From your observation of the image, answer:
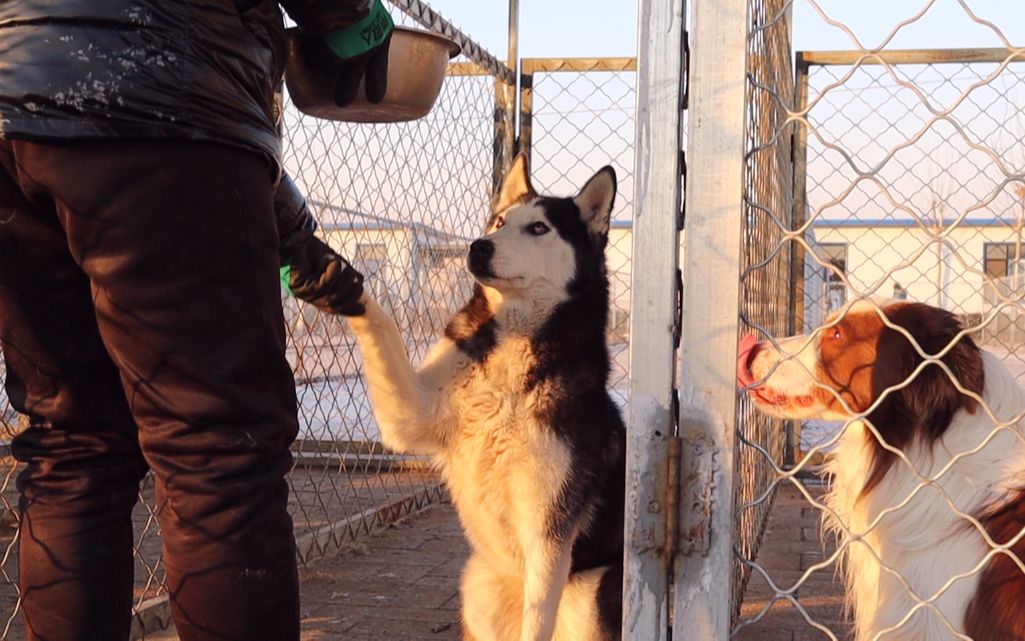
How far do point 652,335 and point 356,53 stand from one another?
0.68 meters

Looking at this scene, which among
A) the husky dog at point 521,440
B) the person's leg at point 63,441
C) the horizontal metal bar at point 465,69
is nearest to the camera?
the person's leg at point 63,441

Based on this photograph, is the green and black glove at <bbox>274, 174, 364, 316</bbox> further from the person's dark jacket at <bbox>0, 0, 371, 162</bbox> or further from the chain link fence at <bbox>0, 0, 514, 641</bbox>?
the chain link fence at <bbox>0, 0, 514, 641</bbox>

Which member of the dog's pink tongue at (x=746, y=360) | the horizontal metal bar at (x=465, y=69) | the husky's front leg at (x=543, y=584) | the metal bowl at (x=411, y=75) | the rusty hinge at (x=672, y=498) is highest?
the horizontal metal bar at (x=465, y=69)

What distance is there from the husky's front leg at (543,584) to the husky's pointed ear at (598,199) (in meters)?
1.19

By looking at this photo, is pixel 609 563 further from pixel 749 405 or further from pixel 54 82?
pixel 54 82

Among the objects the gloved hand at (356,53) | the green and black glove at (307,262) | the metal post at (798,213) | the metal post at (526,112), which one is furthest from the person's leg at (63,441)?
the metal post at (798,213)

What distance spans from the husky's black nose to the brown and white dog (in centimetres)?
106

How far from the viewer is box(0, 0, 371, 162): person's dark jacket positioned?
1209 mm

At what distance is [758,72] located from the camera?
Result: 208cm

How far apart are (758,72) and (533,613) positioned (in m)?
1.54

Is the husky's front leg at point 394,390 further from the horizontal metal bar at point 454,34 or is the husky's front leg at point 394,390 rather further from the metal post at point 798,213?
the metal post at point 798,213

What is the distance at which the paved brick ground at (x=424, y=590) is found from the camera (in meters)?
3.23

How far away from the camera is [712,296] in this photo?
1.52m

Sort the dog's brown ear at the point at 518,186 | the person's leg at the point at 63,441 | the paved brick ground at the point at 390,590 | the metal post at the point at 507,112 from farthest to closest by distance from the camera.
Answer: the metal post at the point at 507,112 < the dog's brown ear at the point at 518,186 < the paved brick ground at the point at 390,590 < the person's leg at the point at 63,441
